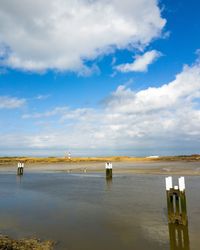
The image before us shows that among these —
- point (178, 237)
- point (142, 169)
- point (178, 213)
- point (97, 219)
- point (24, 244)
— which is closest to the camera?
point (24, 244)

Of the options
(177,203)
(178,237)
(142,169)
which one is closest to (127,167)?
(142,169)

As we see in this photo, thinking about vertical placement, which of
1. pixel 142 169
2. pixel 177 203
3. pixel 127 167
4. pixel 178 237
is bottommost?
pixel 178 237

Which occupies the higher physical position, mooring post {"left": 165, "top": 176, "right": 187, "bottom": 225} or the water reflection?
mooring post {"left": 165, "top": 176, "right": 187, "bottom": 225}

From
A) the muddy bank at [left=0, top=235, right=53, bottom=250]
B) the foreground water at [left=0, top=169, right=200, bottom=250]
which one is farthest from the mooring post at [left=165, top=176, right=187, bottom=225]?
the muddy bank at [left=0, top=235, right=53, bottom=250]

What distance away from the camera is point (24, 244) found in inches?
491

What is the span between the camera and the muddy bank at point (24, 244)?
11.8m

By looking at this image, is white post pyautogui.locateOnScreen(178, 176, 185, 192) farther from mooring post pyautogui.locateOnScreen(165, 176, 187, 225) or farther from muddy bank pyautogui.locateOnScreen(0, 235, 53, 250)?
muddy bank pyautogui.locateOnScreen(0, 235, 53, 250)

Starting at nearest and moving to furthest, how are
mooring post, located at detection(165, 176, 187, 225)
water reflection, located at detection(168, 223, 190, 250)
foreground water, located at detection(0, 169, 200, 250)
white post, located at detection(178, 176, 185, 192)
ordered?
water reflection, located at detection(168, 223, 190, 250), foreground water, located at detection(0, 169, 200, 250), mooring post, located at detection(165, 176, 187, 225), white post, located at detection(178, 176, 185, 192)

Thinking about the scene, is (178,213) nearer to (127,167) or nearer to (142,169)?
(142,169)

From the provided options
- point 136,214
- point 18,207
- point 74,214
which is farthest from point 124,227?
point 18,207

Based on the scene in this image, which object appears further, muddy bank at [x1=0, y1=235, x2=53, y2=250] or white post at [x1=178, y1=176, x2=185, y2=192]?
white post at [x1=178, y1=176, x2=185, y2=192]

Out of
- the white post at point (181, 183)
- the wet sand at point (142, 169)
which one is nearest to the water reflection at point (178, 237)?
the white post at point (181, 183)

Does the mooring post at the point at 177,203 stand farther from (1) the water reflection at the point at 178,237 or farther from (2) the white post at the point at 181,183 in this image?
(1) the water reflection at the point at 178,237

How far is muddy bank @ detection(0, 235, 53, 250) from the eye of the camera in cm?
1184
